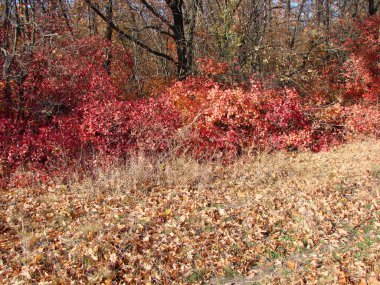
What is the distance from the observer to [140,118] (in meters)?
10.4

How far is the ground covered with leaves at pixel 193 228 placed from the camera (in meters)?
4.89

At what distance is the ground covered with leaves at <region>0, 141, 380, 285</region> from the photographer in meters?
4.89

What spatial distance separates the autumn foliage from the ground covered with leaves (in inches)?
59.6

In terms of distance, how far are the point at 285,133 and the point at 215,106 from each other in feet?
8.83

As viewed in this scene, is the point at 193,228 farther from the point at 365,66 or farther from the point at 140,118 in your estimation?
the point at 365,66

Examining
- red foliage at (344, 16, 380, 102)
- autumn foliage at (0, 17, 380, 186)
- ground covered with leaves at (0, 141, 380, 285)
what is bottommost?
ground covered with leaves at (0, 141, 380, 285)

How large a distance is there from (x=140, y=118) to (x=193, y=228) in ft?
16.0

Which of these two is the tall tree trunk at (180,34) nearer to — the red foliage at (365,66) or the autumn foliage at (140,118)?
the autumn foliage at (140,118)

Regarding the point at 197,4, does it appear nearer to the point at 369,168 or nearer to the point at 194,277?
the point at 369,168

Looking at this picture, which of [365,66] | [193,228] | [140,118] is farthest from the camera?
[365,66]

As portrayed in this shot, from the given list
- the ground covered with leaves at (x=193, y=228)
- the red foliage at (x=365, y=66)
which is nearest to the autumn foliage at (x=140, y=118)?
the ground covered with leaves at (x=193, y=228)

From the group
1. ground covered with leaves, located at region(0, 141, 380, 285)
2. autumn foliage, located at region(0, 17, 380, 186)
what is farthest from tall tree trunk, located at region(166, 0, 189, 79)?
ground covered with leaves, located at region(0, 141, 380, 285)

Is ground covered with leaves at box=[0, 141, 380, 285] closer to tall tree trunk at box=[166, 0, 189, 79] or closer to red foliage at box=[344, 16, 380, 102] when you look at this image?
tall tree trunk at box=[166, 0, 189, 79]

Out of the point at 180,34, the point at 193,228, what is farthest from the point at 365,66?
the point at 193,228
